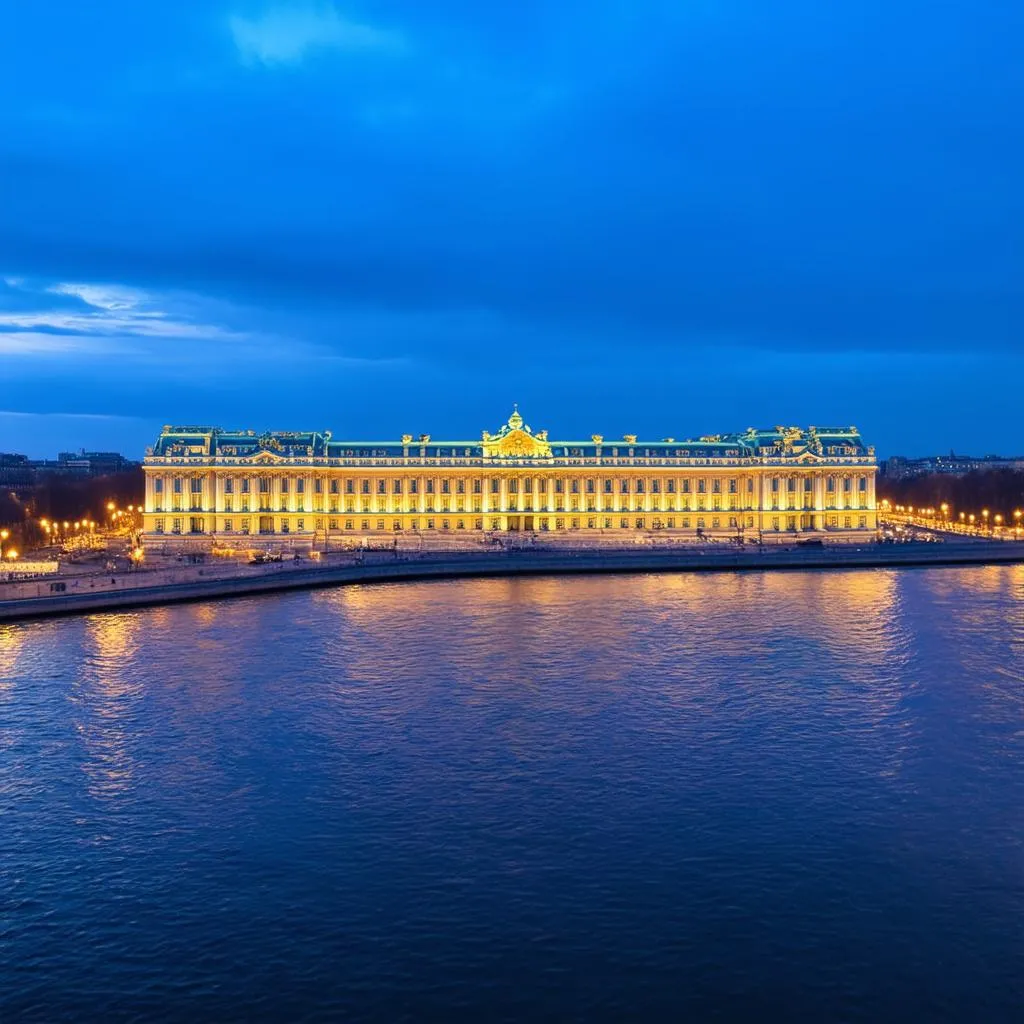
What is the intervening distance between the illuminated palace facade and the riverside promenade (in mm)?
11621

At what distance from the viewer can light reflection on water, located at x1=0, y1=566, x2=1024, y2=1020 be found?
14.8 metres

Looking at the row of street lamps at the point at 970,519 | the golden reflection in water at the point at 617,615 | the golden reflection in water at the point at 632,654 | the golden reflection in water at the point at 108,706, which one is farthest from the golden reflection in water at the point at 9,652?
the row of street lamps at the point at 970,519

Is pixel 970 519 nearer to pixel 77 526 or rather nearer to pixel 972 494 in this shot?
pixel 972 494

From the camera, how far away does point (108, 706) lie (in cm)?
3002

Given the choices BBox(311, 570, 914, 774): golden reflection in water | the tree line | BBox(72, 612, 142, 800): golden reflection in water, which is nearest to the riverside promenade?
BBox(311, 570, 914, 774): golden reflection in water

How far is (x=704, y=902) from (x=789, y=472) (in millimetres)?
83555

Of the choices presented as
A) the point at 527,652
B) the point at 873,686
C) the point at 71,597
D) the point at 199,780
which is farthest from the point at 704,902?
the point at 71,597

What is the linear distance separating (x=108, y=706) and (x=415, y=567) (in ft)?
127

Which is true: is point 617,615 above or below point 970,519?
below

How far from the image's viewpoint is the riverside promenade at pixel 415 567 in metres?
52.2

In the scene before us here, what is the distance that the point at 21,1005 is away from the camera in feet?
46.9

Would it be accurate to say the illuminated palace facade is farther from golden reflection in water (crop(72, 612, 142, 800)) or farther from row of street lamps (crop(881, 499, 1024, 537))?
golden reflection in water (crop(72, 612, 142, 800))

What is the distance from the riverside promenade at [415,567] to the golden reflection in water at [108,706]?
7.06 metres

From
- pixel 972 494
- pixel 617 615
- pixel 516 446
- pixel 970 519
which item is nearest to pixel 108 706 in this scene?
pixel 617 615
